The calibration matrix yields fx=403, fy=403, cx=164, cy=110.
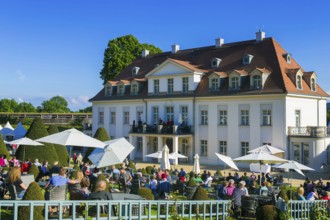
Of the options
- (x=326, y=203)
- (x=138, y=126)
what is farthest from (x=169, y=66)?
(x=326, y=203)

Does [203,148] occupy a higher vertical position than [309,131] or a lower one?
lower

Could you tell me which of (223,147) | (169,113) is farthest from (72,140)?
(169,113)

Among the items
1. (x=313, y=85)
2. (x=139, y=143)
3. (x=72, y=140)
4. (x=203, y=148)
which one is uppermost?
(x=313, y=85)

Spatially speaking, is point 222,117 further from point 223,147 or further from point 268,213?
A: point 268,213

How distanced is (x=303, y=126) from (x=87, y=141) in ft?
72.4

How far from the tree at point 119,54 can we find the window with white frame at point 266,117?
2662 cm

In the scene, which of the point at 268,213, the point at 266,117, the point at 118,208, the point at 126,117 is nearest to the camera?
the point at 118,208

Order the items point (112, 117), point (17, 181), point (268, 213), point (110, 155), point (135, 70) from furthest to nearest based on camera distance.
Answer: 1. point (135, 70)
2. point (112, 117)
3. point (110, 155)
4. point (17, 181)
5. point (268, 213)

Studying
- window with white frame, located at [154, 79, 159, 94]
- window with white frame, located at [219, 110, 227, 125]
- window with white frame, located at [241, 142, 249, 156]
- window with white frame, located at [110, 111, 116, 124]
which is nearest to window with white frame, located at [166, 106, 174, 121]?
window with white frame, located at [154, 79, 159, 94]

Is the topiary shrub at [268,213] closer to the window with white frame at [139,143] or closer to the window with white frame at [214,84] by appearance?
the window with white frame at [214,84]

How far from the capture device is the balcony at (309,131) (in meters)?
30.8

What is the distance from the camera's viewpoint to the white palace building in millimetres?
32163

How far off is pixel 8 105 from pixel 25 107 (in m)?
4.35

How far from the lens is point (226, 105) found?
35.5 meters
